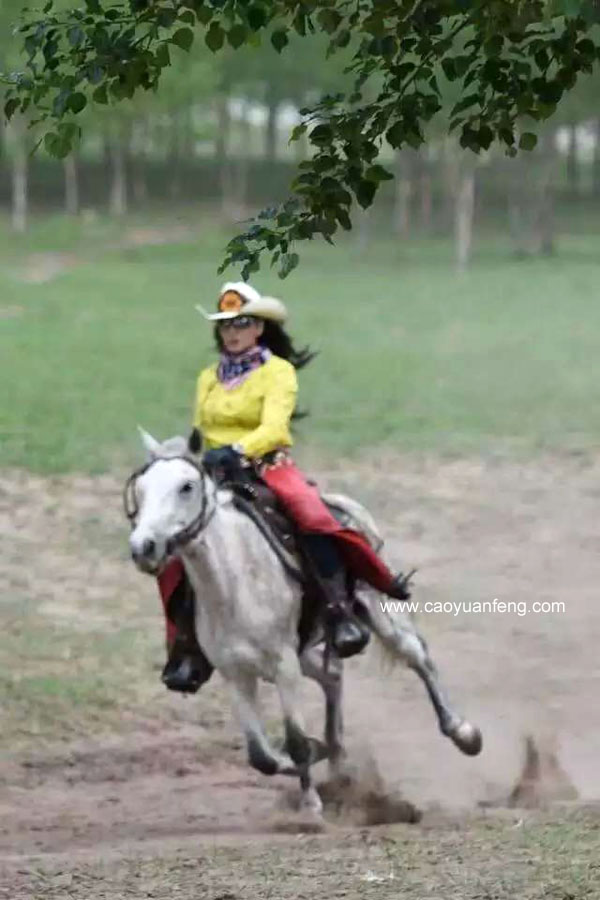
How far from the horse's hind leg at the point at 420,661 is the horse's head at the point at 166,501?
1630 mm

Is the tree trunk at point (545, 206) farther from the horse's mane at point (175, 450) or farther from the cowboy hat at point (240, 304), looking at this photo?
the horse's mane at point (175, 450)

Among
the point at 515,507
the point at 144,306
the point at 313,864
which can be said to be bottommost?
the point at 144,306

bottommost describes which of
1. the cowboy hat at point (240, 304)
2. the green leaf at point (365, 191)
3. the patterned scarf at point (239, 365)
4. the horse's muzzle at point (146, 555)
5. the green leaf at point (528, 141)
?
the horse's muzzle at point (146, 555)

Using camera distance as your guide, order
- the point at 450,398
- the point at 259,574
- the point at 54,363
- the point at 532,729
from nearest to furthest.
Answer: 1. the point at 259,574
2. the point at 532,729
3. the point at 450,398
4. the point at 54,363

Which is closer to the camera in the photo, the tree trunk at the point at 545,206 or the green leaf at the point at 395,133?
the green leaf at the point at 395,133

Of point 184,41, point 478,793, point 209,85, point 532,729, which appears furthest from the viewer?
point 209,85

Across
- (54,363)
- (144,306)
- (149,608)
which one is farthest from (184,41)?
(144,306)

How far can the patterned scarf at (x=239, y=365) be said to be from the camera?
758cm

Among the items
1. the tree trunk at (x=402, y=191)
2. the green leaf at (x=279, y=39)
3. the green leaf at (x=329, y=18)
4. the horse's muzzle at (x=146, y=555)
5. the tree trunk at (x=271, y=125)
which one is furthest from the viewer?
the tree trunk at (x=271, y=125)

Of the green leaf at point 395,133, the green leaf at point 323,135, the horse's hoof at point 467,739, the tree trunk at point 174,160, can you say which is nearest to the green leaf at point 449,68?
the green leaf at point 395,133

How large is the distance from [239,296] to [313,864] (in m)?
2.61

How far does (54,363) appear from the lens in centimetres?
2472

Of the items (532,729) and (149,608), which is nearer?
(532,729)

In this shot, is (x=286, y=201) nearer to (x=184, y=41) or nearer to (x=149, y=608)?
(x=184, y=41)
